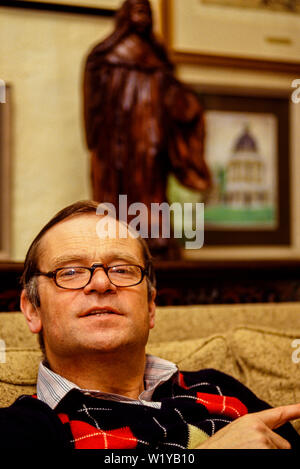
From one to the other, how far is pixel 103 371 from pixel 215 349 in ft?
1.50

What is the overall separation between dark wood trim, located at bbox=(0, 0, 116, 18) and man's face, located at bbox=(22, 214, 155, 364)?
4.04ft

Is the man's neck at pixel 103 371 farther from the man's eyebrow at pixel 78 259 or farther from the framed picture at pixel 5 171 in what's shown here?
the framed picture at pixel 5 171

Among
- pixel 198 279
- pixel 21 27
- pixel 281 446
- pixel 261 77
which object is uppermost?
pixel 21 27

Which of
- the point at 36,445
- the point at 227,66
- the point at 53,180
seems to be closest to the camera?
the point at 36,445

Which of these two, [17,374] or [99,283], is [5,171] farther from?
[99,283]

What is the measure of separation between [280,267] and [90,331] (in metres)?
1.12

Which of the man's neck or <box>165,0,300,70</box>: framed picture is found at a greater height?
<box>165,0,300,70</box>: framed picture

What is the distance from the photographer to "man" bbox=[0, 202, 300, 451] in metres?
0.94

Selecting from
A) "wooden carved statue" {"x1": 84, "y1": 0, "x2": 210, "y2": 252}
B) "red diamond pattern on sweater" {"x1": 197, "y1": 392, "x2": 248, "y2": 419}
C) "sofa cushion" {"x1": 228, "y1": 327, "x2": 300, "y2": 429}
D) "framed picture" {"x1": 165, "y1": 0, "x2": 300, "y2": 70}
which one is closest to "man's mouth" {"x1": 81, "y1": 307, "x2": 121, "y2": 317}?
"red diamond pattern on sweater" {"x1": 197, "y1": 392, "x2": 248, "y2": 419}

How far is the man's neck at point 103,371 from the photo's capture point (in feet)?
3.51

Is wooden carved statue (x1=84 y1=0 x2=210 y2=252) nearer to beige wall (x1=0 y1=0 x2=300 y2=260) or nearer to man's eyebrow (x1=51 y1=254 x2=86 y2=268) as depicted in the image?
beige wall (x1=0 y1=0 x2=300 y2=260)
